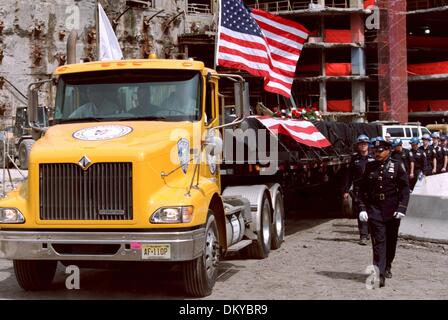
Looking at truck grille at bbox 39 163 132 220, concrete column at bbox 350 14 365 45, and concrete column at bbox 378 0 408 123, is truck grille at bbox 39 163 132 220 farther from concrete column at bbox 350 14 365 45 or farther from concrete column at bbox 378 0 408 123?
concrete column at bbox 350 14 365 45

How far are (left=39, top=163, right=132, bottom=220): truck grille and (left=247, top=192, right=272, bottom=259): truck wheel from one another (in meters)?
4.46

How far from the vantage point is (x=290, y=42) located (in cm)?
1747

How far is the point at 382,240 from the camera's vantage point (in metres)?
9.75

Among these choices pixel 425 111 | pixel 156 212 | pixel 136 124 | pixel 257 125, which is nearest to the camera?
pixel 156 212

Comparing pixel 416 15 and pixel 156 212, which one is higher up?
pixel 416 15

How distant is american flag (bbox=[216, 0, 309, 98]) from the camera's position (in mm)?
14930

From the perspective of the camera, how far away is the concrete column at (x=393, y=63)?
207 feet

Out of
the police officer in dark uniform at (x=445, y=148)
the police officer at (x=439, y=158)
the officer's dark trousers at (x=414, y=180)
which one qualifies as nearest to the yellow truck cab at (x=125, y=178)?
the officer's dark trousers at (x=414, y=180)

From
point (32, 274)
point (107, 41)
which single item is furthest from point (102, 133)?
point (107, 41)

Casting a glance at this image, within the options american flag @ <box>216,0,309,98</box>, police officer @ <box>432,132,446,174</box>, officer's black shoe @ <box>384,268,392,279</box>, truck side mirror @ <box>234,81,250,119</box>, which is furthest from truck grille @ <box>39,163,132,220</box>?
police officer @ <box>432,132,446,174</box>

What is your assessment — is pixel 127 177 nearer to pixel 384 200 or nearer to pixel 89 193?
pixel 89 193

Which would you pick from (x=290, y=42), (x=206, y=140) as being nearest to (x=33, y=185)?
(x=206, y=140)

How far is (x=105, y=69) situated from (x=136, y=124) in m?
1.05

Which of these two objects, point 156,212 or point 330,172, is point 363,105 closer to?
point 330,172
